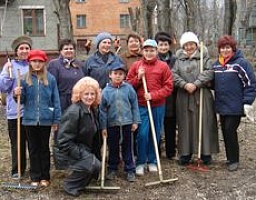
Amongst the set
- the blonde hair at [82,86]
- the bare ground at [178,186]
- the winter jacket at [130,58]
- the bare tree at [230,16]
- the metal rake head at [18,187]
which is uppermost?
the bare tree at [230,16]

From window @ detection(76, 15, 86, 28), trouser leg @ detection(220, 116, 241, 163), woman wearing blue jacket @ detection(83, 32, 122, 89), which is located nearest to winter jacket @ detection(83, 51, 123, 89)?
woman wearing blue jacket @ detection(83, 32, 122, 89)

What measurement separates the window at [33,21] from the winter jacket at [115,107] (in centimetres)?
2468

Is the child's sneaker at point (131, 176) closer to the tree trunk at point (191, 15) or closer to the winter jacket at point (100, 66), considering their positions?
the winter jacket at point (100, 66)

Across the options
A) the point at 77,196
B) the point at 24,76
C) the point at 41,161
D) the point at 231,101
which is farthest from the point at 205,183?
the point at 24,76

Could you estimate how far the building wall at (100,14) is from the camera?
157 ft

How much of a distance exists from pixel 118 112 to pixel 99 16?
43.5 metres

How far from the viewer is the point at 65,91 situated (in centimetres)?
568

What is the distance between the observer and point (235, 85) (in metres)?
5.81

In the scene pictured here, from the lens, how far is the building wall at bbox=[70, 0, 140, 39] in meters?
47.7

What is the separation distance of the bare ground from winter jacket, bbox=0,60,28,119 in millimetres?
902

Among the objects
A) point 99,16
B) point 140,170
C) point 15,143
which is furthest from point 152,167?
point 99,16

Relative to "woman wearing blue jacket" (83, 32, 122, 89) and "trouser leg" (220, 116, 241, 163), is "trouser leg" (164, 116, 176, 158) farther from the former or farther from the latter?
"woman wearing blue jacket" (83, 32, 122, 89)

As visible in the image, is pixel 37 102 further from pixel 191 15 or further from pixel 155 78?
pixel 191 15

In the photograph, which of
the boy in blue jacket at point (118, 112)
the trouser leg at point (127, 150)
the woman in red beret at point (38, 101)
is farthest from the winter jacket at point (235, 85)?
the woman in red beret at point (38, 101)
